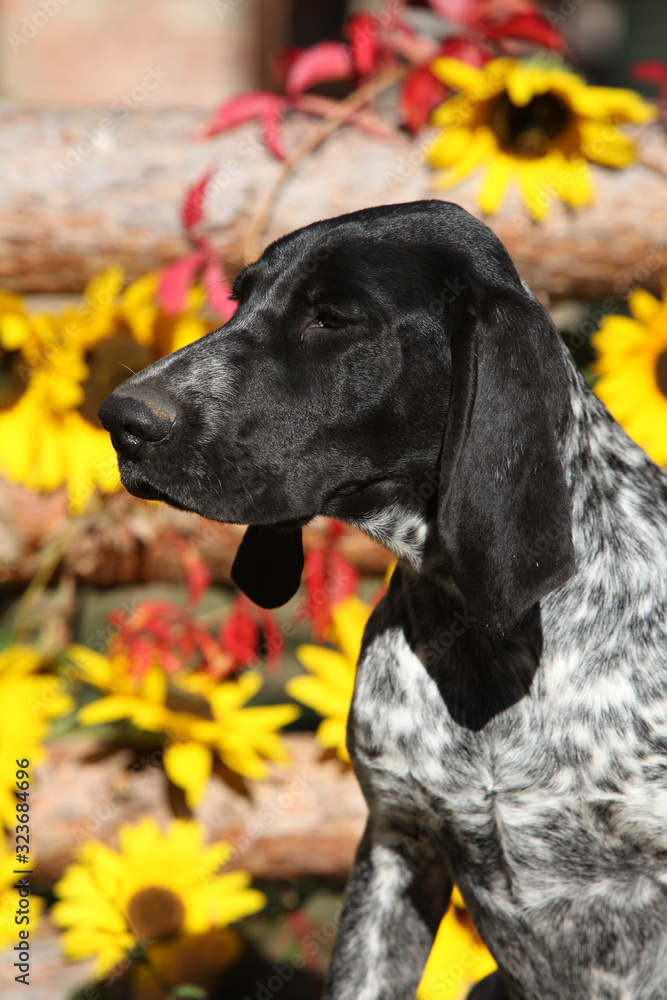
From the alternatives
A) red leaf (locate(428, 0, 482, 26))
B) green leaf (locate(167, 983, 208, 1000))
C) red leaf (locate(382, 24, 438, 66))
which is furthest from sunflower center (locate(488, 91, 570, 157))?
green leaf (locate(167, 983, 208, 1000))

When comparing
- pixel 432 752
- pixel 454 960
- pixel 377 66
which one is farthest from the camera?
pixel 377 66

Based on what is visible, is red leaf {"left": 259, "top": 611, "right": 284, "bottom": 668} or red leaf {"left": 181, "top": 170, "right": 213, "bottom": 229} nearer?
red leaf {"left": 181, "top": 170, "right": 213, "bottom": 229}

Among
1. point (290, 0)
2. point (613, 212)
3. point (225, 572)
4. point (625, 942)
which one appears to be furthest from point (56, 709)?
point (290, 0)

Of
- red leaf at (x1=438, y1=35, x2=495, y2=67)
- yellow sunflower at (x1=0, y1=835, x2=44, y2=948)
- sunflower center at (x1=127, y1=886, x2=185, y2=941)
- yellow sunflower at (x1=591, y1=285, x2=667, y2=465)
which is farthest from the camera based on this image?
red leaf at (x1=438, y1=35, x2=495, y2=67)

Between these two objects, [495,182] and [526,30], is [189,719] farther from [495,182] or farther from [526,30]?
[526,30]

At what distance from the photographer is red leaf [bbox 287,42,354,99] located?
145 inches

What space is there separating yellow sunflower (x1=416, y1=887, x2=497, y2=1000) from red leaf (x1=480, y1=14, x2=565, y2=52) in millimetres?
2789

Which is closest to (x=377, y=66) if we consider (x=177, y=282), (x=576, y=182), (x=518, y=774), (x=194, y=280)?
(x=576, y=182)

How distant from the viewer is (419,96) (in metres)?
3.59

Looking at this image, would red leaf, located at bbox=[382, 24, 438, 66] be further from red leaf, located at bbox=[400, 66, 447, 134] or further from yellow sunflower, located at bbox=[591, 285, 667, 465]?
yellow sunflower, located at bbox=[591, 285, 667, 465]

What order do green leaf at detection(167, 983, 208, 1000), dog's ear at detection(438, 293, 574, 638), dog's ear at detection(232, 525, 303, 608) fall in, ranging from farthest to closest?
1. green leaf at detection(167, 983, 208, 1000)
2. dog's ear at detection(232, 525, 303, 608)
3. dog's ear at detection(438, 293, 574, 638)

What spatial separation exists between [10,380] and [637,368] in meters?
2.09

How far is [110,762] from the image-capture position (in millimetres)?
3406

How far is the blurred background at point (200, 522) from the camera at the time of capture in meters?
3.13
